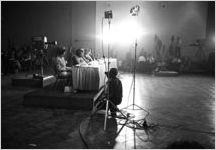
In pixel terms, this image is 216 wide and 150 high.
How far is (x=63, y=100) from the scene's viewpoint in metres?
5.37

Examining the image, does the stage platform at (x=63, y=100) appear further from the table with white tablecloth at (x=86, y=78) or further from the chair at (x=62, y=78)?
the chair at (x=62, y=78)

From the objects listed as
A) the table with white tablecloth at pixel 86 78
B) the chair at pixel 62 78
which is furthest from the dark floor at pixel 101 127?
the chair at pixel 62 78

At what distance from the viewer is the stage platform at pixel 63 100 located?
5267 millimetres

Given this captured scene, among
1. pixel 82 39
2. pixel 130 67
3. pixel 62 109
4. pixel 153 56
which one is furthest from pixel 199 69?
pixel 62 109

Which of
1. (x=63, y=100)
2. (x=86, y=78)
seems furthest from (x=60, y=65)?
(x=63, y=100)

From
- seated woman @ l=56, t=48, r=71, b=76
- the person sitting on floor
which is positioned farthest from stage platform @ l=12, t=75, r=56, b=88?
the person sitting on floor

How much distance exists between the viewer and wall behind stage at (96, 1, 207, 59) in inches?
504

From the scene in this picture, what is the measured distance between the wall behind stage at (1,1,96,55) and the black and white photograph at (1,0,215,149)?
57 mm

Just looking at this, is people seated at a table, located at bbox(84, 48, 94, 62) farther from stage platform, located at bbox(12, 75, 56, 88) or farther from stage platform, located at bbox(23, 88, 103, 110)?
stage platform, located at bbox(23, 88, 103, 110)

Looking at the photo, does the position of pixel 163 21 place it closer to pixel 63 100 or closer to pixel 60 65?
pixel 60 65

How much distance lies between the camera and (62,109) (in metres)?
5.29

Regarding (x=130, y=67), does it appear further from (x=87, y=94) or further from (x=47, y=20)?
(x=87, y=94)

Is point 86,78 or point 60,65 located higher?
point 60,65

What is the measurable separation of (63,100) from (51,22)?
964 cm
